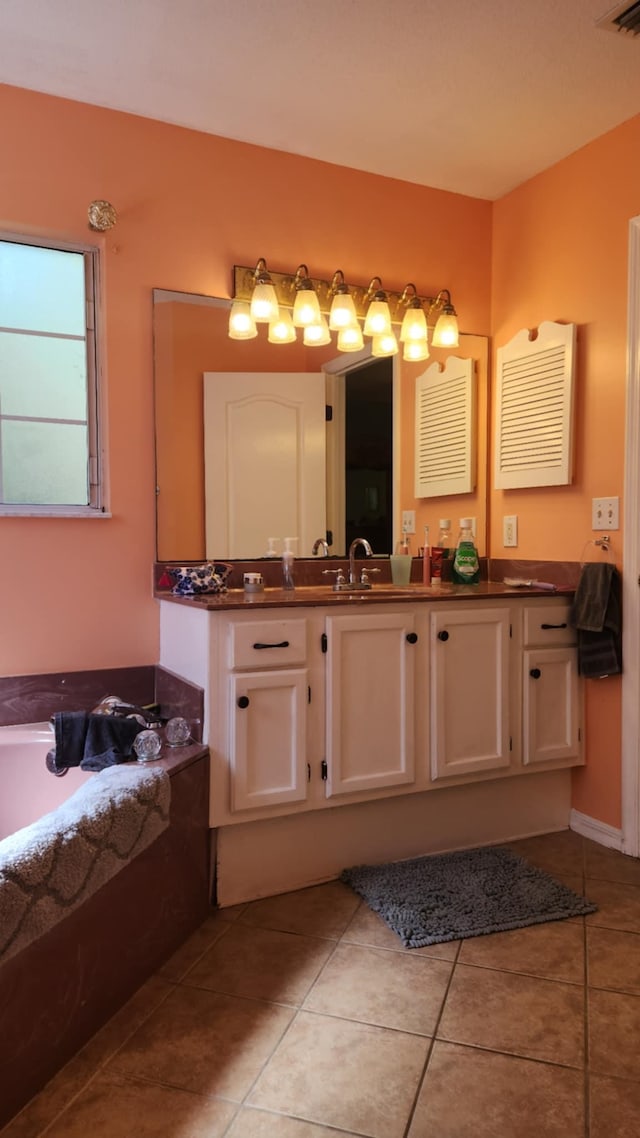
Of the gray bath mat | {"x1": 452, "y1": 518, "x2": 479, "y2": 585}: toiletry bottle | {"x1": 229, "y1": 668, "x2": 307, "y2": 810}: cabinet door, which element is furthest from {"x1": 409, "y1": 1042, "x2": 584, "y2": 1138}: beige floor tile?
{"x1": 452, "y1": 518, "x2": 479, "y2": 585}: toiletry bottle

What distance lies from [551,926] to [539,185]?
2.60 metres

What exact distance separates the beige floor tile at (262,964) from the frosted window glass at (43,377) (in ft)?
5.48

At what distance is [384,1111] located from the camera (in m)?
1.33

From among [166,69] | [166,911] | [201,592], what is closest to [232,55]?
[166,69]

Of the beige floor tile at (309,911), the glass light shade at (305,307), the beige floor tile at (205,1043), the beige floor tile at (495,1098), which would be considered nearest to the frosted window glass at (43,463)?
the glass light shade at (305,307)

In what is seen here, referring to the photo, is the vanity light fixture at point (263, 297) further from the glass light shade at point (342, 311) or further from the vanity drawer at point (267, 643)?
the vanity drawer at point (267, 643)

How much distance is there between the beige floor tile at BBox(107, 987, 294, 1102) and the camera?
4.64 feet

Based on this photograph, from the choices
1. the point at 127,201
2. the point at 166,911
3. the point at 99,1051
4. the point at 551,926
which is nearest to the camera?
the point at 99,1051

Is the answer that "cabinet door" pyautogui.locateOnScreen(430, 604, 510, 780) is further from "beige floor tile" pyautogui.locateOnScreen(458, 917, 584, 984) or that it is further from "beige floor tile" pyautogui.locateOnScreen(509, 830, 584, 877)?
"beige floor tile" pyautogui.locateOnScreen(458, 917, 584, 984)

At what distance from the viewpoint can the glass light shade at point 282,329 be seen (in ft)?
8.51

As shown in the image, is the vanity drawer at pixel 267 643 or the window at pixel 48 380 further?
the window at pixel 48 380

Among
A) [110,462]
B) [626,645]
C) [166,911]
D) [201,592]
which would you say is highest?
[110,462]

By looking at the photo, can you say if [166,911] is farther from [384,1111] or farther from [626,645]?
[626,645]

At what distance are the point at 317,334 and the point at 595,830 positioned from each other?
6.73ft
